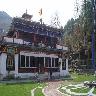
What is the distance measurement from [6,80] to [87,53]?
31596 millimetres

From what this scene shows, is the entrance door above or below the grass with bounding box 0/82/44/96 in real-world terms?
above

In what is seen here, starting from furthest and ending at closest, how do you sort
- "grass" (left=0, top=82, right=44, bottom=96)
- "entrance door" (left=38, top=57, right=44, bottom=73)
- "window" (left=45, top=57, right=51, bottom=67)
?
"window" (left=45, top=57, right=51, bottom=67)
"entrance door" (left=38, top=57, right=44, bottom=73)
"grass" (left=0, top=82, right=44, bottom=96)

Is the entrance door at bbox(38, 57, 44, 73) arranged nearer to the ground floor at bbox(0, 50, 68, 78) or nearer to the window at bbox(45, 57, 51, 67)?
the ground floor at bbox(0, 50, 68, 78)

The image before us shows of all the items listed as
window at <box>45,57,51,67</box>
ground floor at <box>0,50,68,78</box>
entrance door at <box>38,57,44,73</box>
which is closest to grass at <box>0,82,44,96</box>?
ground floor at <box>0,50,68,78</box>

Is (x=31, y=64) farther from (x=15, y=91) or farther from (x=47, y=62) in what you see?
(x=15, y=91)

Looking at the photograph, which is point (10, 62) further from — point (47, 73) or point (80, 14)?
point (80, 14)

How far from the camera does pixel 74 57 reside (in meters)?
72.6

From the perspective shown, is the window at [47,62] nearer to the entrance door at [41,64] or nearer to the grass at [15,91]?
the entrance door at [41,64]

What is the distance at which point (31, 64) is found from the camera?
44.7 m

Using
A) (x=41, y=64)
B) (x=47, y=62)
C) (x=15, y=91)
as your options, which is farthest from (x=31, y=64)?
(x=15, y=91)

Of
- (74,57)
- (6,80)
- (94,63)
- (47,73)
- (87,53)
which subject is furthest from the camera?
(74,57)

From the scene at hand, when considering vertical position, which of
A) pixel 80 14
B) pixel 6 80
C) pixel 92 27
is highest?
pixel 80 14

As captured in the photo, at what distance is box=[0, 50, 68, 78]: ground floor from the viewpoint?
132 feet

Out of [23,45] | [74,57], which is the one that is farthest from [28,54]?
[74,57]
